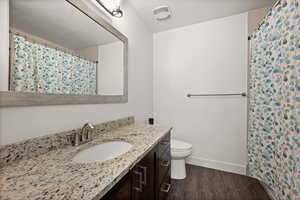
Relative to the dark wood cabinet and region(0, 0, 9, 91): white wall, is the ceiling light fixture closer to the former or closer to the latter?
region(0, 0, 9, 91): white wall

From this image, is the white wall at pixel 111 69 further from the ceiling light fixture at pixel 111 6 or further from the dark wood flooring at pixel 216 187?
the dark wood flooring at pixel 216 187

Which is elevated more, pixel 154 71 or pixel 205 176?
pixel 154 71

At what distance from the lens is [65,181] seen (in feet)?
1.56

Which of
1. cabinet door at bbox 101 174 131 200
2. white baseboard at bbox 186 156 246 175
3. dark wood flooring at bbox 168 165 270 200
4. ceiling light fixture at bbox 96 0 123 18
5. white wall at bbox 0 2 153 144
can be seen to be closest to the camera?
cabinet door at bbox 101 174 131 200

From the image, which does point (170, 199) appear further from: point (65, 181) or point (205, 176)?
point (65, 181)

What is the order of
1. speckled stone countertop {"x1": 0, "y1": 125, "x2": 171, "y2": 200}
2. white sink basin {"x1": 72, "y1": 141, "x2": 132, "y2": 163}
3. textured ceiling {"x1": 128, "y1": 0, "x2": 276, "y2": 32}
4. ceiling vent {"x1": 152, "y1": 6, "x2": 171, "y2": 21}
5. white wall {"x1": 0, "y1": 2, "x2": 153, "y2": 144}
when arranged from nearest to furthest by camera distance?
1. speckled stone countertop {"x1": 0, "y1": 125, "x2": 171, "y2": 200}
2. white wall {"x1": 0, "y1": 2, "x2": 153, "y2": 144}
3. white sink basin {"x1": 72, "y1": 141, "x2": 132, "y2": 163}
4. textured ceiling {"x1": 128, "y1": 0, "x2": 276, "y2": 32}
5. ceiling vent {"x1": 152, "y1": 6, "x2": 171, "y2": 21}

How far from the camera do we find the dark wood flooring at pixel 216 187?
4.60 feet

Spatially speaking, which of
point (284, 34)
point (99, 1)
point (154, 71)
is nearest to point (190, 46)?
point (154, 71)

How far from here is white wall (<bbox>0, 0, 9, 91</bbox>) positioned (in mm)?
602

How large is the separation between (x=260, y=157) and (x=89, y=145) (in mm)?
1701

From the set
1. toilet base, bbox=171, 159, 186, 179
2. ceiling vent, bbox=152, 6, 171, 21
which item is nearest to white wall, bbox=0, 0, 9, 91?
ceiling vent, bbox=152, 6, 171, 21

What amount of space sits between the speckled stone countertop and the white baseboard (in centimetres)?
168

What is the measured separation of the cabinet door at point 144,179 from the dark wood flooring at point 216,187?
2.26 feet

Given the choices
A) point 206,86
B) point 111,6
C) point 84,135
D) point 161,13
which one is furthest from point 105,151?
point 161,13
